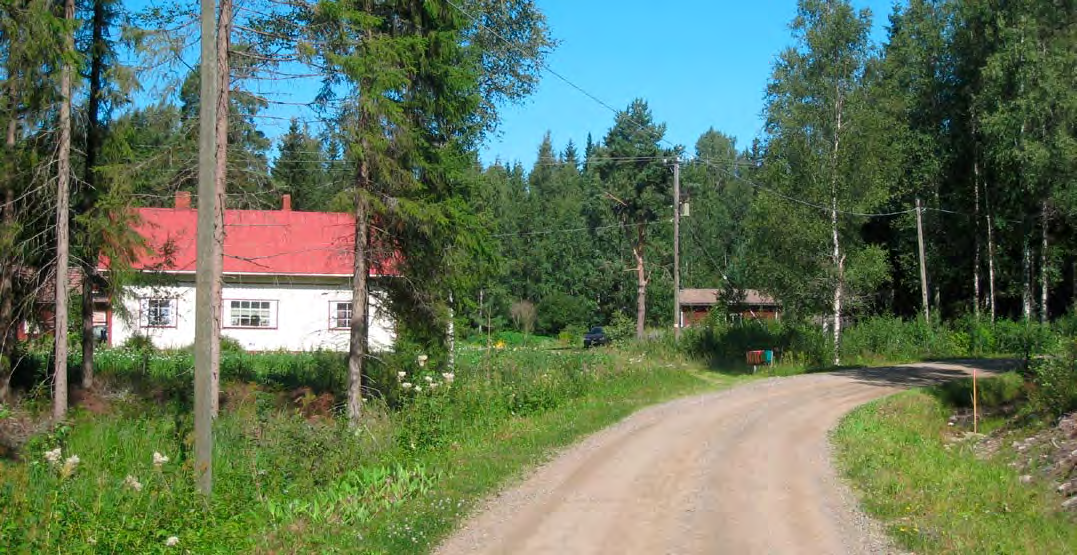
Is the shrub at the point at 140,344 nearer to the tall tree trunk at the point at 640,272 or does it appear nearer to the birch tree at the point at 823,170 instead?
the birch tree at the point at 823,170

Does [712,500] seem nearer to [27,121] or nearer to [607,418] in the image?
[607,418]

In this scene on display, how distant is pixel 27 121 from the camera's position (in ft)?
57.9

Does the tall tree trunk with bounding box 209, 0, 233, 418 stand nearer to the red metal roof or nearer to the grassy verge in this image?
the grassy verge

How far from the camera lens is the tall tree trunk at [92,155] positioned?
19.4 meters

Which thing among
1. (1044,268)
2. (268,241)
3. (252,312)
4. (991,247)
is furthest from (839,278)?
(268,241)

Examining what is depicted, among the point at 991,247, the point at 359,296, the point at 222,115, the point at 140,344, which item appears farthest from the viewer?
the point at 991,247

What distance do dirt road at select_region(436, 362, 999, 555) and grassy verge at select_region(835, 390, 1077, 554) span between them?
1.26 ft

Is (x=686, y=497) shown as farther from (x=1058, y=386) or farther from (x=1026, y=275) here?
(x=1026, y=275)

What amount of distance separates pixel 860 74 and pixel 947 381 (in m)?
12.6

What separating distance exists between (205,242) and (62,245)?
888 cm

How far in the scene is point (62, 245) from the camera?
16.8m

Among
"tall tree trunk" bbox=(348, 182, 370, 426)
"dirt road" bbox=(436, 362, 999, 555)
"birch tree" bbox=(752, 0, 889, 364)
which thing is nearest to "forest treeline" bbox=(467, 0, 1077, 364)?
"birch tree" bbox=(752, 0, 889, 364)

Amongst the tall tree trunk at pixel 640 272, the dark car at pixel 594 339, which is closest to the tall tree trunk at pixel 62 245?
the tall tree trunk at pixel 640 272

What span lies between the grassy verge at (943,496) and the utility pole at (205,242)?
7.90m
